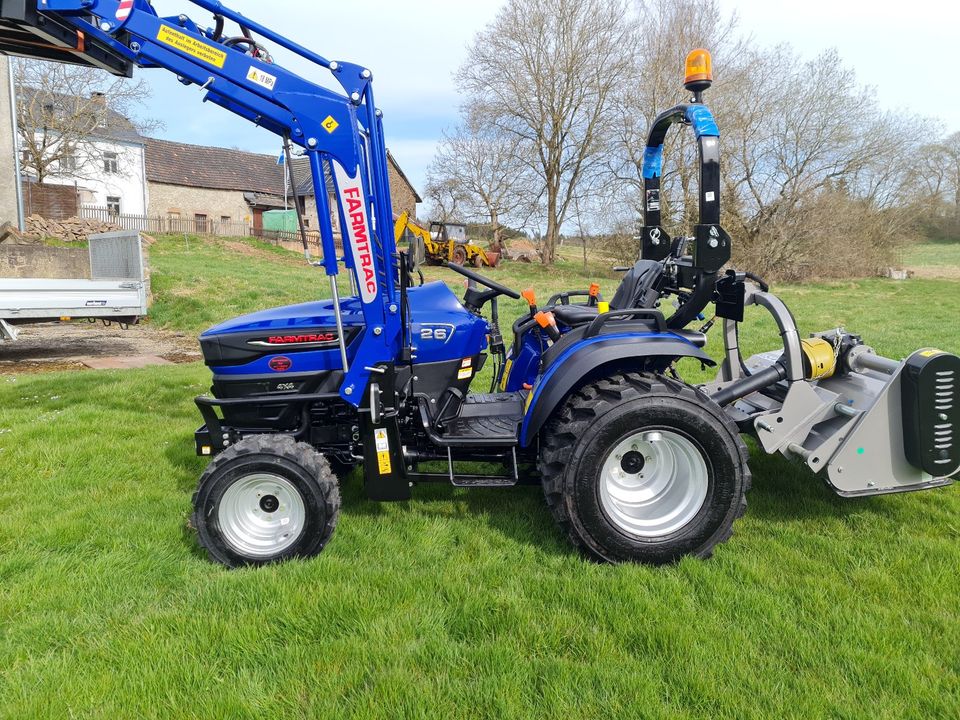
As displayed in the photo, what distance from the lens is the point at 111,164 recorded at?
37.3m

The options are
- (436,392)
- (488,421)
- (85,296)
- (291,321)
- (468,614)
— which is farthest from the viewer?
(85,296)

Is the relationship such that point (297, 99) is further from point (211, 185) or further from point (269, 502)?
point (211, 185)

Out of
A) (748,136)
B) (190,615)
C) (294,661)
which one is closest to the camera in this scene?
(294,661)

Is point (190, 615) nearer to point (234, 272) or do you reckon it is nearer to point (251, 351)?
point (251, 351)

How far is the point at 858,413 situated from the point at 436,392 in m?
2.13

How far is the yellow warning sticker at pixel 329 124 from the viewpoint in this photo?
2977 mm

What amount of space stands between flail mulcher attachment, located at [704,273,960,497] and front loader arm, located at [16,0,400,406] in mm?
1814

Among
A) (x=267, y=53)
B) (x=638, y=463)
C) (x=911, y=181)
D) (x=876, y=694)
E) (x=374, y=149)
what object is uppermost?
(x=911, y=181)

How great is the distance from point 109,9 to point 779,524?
4.02m

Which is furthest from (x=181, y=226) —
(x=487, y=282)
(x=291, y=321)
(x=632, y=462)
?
(x=632, y=462)

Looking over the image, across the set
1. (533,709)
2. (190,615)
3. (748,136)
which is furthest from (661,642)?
(748,136)

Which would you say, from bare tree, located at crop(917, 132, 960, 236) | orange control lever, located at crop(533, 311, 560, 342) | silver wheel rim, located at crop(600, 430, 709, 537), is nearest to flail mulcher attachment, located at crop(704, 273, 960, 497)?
silver wheel rim, located at crop(600, 430, 709, 537)

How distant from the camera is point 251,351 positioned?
10.9ft

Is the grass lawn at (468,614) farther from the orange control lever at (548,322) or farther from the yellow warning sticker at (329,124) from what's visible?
the yellow warning sticker at (329,124)
